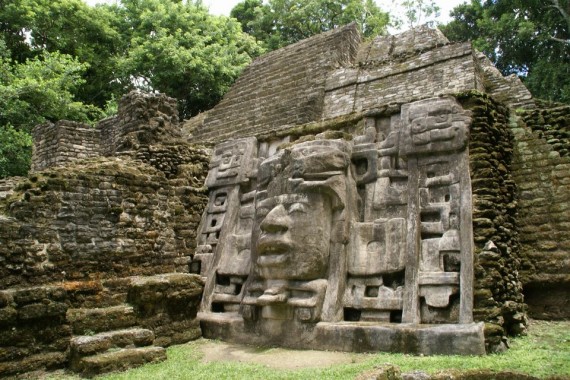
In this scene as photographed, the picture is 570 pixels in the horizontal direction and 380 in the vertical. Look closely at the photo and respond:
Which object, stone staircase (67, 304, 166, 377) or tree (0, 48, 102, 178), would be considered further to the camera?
tree (0, 48, 102, 178)

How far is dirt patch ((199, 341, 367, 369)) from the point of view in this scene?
16.0 ft

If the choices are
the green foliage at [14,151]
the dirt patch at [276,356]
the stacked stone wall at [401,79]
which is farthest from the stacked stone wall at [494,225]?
the green foliage at [14,151]

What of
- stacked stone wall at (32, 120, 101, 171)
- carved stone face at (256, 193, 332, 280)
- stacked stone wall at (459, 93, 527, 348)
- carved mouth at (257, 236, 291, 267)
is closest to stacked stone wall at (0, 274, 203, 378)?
carved mouth at (257, 236, 291, 267)

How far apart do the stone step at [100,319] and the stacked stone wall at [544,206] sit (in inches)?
182

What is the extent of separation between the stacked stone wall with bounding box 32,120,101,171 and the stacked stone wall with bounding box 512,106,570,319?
9.69 metres

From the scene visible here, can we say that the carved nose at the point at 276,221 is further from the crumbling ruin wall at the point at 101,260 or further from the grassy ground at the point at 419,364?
the grassy ground at the point at 419,364

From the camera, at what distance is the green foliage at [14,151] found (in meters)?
13.4

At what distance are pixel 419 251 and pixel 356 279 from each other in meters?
0.78

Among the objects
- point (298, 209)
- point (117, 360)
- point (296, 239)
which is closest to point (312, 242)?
point (296, 239)

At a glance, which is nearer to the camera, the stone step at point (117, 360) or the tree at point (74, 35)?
the stone step at point (117, 360)

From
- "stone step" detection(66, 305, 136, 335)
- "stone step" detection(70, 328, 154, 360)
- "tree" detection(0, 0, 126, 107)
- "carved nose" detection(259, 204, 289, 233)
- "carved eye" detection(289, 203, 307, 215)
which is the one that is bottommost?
"stone step" detection(70, 328, 154, 360)

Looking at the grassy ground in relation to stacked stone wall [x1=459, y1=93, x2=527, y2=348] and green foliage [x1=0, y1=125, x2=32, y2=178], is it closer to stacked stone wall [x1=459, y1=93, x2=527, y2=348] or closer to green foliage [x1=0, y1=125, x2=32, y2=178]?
stacked stone wall [x1=459, y1=93, x2=527, y2=348]

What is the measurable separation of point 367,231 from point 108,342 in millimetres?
3041

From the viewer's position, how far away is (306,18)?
22547 millimetres
